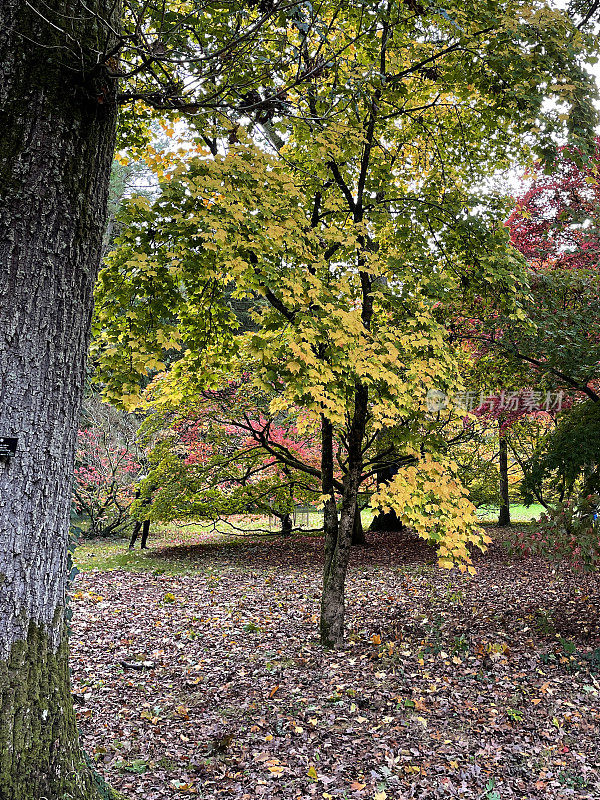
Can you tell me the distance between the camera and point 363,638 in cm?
557

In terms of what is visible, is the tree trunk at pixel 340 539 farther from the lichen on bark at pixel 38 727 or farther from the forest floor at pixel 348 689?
the lichen on bark at pixel 38 727

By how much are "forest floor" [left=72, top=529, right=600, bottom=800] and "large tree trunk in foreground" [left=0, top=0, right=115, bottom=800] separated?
124 cm

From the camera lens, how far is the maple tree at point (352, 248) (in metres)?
3.78

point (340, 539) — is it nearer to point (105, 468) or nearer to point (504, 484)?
point (105, 468)

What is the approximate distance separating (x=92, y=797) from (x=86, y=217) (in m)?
2.56

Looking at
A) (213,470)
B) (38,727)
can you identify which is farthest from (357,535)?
(38,727)

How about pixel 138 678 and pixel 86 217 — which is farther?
pixel 138 678

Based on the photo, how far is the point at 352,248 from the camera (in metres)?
5.10

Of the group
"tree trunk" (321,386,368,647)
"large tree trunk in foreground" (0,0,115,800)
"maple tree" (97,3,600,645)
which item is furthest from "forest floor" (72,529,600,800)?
"large tree trunk in foreground" (0,0,115,800)

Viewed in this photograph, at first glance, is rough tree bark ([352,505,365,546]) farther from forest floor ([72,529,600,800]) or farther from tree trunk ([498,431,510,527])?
tree trunk ([498,431,510,527])

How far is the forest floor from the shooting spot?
10.3 feet

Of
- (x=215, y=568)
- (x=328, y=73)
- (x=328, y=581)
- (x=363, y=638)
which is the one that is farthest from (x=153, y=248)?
(x=215, y=568)

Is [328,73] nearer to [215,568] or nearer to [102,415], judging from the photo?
[215,568]

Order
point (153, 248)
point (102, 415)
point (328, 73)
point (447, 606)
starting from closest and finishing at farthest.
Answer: point (153, 248) → point (328, 73) → point (447, 606) → point (102, 415)
